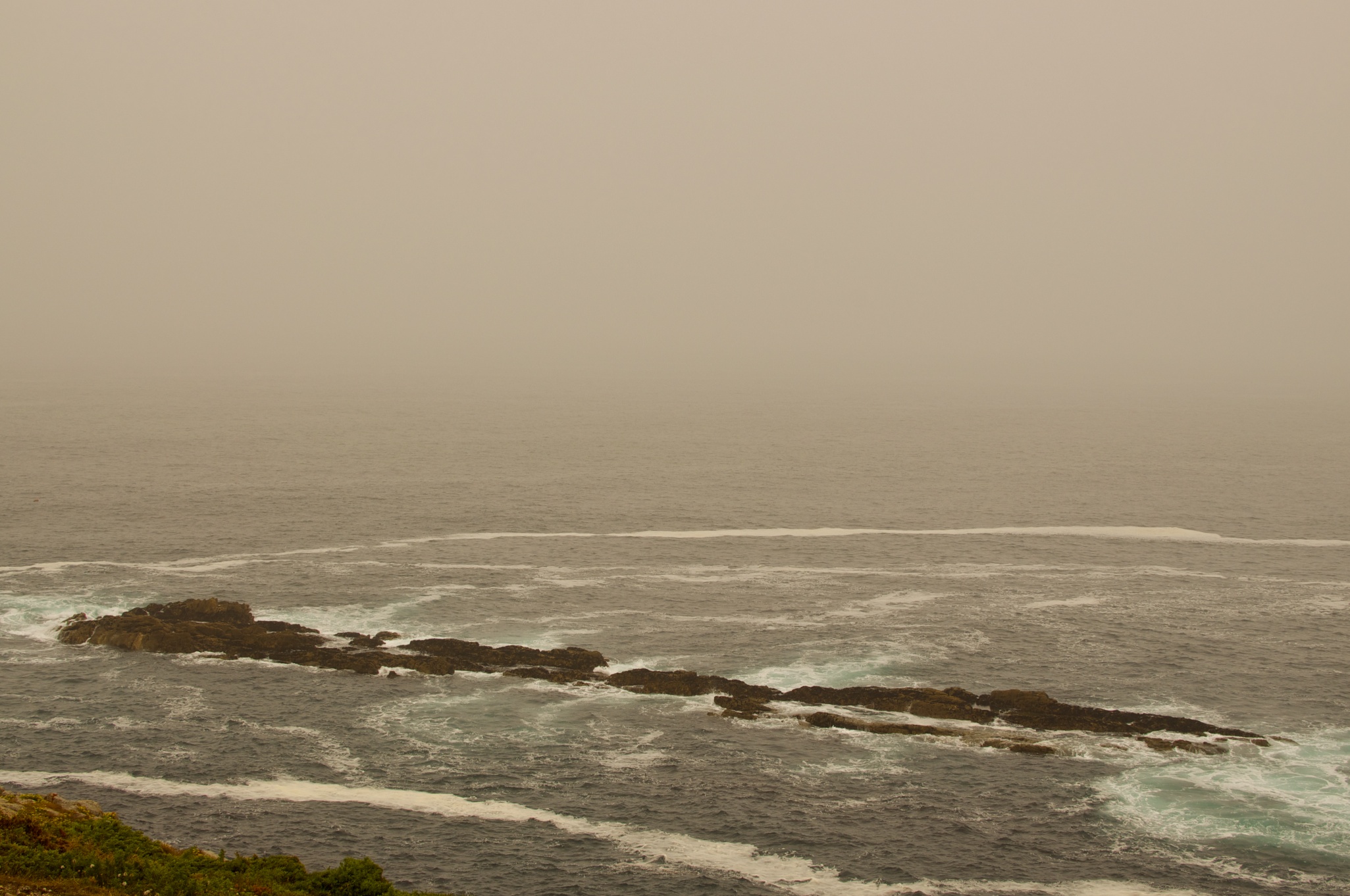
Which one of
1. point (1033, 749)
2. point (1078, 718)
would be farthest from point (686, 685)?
point (1078, 718)

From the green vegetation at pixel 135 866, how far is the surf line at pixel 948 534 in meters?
65.4

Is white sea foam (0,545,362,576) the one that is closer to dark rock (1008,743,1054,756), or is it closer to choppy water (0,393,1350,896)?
choppy water (0,393,1350,896)

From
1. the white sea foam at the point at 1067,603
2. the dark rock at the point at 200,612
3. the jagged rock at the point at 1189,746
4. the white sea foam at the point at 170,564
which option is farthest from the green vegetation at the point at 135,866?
the white sea foam at the point at 1067,603

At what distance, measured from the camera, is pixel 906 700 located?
67375mm

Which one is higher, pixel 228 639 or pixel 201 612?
pixel 201 612

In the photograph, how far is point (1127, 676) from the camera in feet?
239

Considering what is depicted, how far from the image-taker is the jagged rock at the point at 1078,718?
63.5 m

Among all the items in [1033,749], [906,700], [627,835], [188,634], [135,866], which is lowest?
[627,835]

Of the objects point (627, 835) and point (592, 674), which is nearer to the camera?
point (627, 835)

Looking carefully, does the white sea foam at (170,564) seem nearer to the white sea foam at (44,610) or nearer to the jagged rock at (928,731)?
the white sea foam at (44,610)

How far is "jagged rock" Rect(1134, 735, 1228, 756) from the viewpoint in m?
60.7

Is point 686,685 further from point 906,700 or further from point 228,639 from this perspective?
point 228,639

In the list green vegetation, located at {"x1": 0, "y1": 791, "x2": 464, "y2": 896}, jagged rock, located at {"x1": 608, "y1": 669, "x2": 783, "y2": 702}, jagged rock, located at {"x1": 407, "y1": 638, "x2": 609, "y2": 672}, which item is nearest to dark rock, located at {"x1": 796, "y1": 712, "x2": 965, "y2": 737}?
jagged rock, located at {"x1": 608, "y1": 669, "x2": 783, "y2": 702}

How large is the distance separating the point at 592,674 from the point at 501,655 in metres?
6.66
